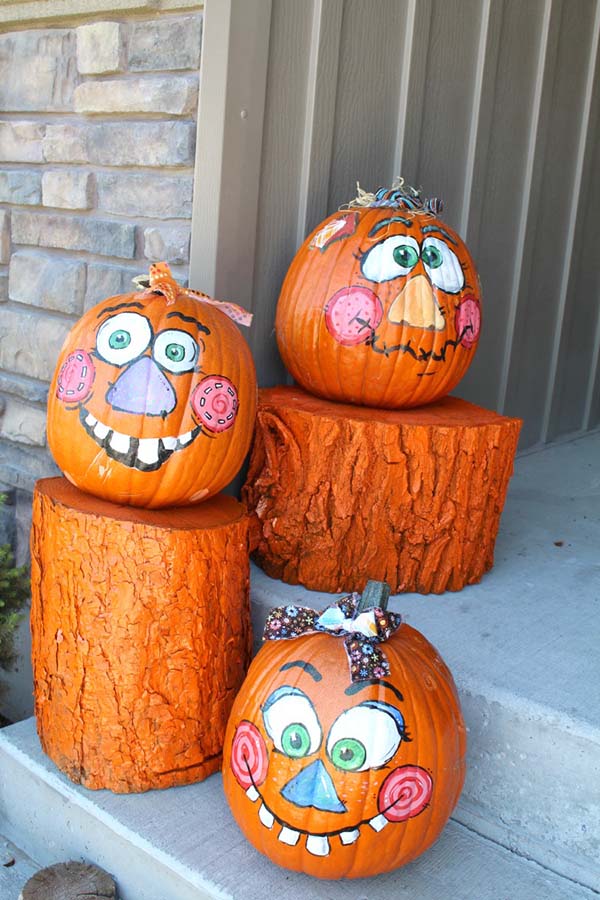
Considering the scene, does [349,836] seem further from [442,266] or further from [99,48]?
[99,48]

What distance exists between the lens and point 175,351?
1.95 metres

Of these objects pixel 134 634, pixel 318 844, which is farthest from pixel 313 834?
pixel 134 634

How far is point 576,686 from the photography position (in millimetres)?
1946

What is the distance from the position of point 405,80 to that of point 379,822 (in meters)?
2.25

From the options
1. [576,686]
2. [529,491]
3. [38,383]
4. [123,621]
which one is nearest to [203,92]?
[38,383]

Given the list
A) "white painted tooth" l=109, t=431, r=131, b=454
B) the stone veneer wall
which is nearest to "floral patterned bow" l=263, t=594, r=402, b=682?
"white painted tooth" l=109, t=431, r=131, b=454

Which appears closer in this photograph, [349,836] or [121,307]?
[349,836]

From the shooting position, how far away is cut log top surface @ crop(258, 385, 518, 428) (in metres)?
2.32

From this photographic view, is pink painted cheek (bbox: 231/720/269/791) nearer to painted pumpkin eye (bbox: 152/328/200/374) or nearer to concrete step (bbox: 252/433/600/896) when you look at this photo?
concrete step (bbox: 252/433/600/896)

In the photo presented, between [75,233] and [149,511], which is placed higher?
[75,233]

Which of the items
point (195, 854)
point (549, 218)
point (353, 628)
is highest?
point (549, 218)

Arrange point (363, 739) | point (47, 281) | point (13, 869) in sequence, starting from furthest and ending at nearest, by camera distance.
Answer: point (47, 281)
point (13, 869)
point (363, 739)

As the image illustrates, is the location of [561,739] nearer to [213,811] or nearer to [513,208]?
[213,811]

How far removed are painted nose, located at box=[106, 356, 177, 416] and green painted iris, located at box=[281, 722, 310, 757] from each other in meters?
0.69
